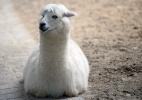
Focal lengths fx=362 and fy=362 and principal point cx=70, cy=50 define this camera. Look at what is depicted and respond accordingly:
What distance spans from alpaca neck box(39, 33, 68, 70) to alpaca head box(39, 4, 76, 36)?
14 centimetres

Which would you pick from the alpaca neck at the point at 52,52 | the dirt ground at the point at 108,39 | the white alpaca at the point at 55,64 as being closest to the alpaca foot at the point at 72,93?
Answer: the white alpaca at the point at 55,64

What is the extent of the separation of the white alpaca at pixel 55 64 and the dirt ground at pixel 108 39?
35cm

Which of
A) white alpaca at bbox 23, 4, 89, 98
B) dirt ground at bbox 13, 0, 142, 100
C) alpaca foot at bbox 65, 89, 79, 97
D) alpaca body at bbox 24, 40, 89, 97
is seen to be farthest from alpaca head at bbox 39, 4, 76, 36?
dirt ground at bbox 13, 0, 142, 100

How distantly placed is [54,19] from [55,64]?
2.14ft

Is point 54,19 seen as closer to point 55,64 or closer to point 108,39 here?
point 55,64

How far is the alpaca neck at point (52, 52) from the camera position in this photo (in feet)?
16.3

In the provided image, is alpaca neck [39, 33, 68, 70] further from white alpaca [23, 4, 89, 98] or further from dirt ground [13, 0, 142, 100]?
dirt ground [13, 0, 142, 100]

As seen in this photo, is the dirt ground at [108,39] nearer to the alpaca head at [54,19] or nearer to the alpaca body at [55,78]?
the alpaca body at [55,78]

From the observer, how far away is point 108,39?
8023 mm

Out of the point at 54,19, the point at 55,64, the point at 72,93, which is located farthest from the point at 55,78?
the point at 54,19

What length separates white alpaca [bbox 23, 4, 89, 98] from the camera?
492 centimetres

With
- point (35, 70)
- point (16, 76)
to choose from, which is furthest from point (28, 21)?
point (35, 70)

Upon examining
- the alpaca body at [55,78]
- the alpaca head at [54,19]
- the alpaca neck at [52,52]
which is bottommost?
the alpaca body at [55,78]

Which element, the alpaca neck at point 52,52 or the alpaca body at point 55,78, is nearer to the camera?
the alpaca neck at point 52,52
